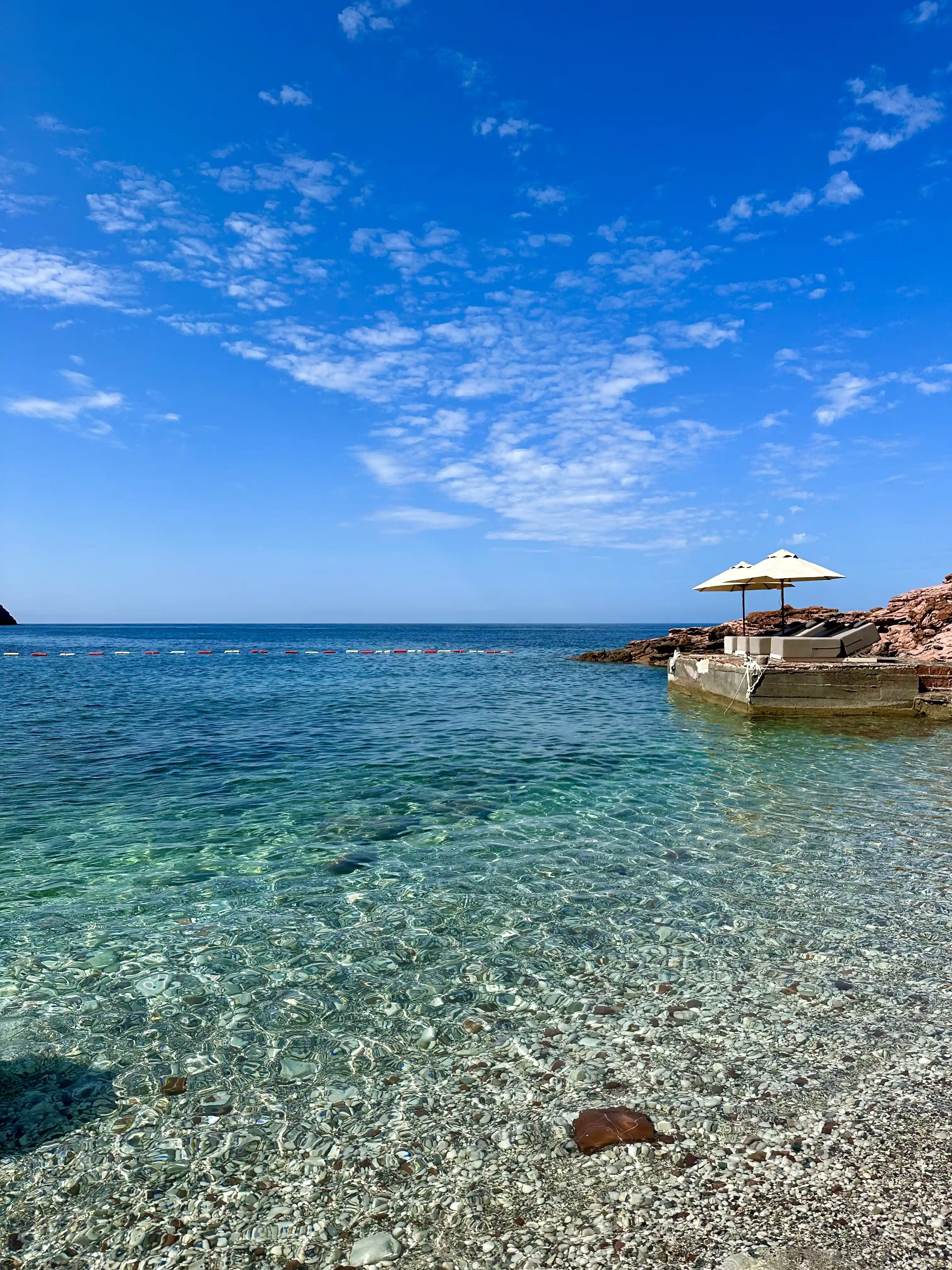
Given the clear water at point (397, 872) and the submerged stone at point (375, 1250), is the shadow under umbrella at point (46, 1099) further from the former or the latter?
the submerged stone at point (375, 1250)

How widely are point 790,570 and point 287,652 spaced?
59.0 m

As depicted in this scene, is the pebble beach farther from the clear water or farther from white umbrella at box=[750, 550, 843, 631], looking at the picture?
white umbrella at box=[750, 550, 843, 631]

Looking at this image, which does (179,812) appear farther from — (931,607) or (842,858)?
(931,607)

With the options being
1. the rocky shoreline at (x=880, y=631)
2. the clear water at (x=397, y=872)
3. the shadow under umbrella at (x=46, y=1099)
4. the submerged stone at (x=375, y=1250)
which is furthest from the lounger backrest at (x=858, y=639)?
the shadow under umbrella at (x=46, y=1099)

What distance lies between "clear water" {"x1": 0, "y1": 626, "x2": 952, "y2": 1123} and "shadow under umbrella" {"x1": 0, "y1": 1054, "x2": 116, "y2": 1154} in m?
0.15

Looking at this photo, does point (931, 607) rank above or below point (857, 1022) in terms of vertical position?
above

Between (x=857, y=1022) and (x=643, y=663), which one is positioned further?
(x=643, y=663)

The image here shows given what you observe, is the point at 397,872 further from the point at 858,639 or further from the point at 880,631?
the point at 880,631

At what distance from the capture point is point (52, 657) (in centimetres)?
6309

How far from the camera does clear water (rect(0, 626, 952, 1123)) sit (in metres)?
5.16

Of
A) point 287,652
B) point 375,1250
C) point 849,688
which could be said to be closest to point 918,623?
point 849,688

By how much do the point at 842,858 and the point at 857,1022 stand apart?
3.92m

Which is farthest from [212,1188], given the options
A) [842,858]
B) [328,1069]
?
[842,858]

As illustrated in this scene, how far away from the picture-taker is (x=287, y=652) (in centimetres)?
7300
